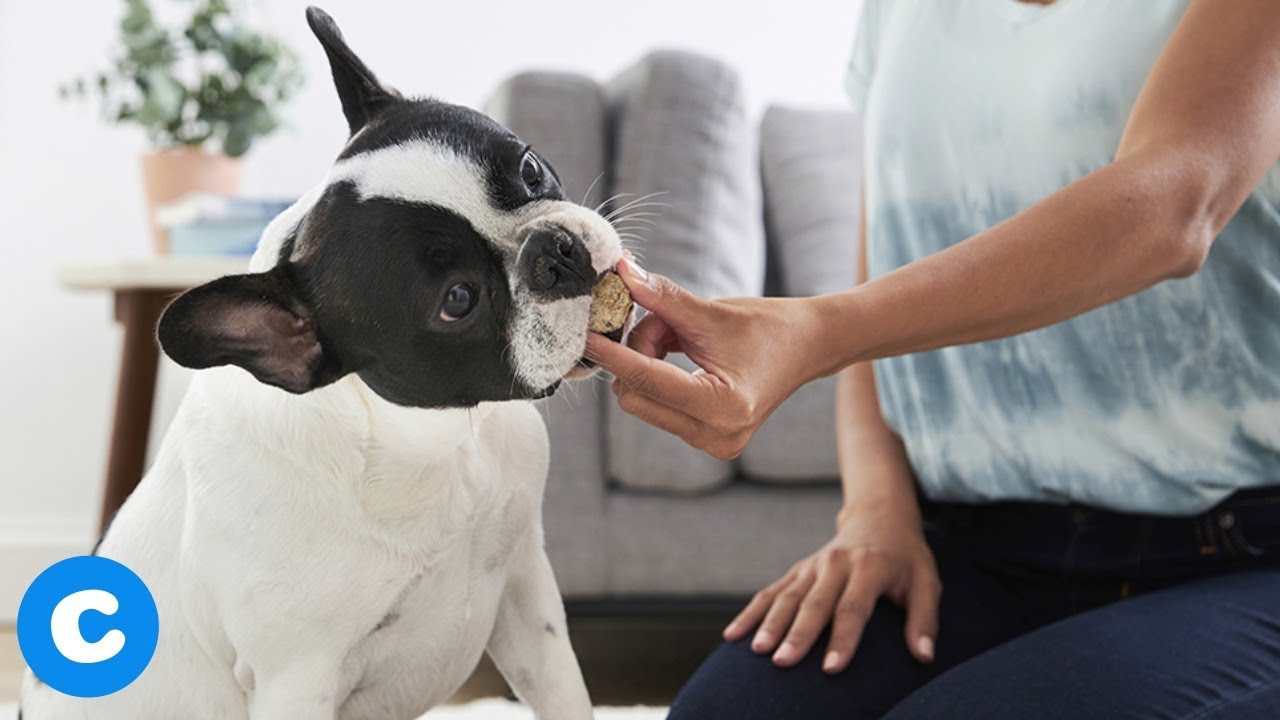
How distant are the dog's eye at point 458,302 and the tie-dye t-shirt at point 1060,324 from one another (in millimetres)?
540

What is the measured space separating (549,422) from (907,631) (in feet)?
3.30

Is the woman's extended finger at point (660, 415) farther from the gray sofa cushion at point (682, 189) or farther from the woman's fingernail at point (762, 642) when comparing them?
the gray sofa cushion at point (682, 189)

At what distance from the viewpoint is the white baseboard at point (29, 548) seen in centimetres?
302

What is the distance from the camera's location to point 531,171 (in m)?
0.99

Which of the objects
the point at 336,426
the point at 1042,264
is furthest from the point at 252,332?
the point at 1042,264

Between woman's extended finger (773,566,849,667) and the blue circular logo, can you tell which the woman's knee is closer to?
woman's extended finger (773,566,849,667)

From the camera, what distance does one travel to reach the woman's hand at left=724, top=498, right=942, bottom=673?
112 centimetres

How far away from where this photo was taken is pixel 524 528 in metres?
0.99

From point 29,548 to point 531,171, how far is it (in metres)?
2.62

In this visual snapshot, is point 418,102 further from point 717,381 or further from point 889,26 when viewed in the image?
point 889,26

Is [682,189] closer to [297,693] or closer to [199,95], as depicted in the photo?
[199,95]

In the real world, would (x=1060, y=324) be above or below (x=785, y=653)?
above

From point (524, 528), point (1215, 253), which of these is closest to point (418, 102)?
point (524, 528)

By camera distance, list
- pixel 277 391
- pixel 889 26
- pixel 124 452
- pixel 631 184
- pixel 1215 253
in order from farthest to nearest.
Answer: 1. pixel 124 452
2. pixel 631 184
3. pixel 889 26
4. pixel 1215 253
5. pixel 277 391
